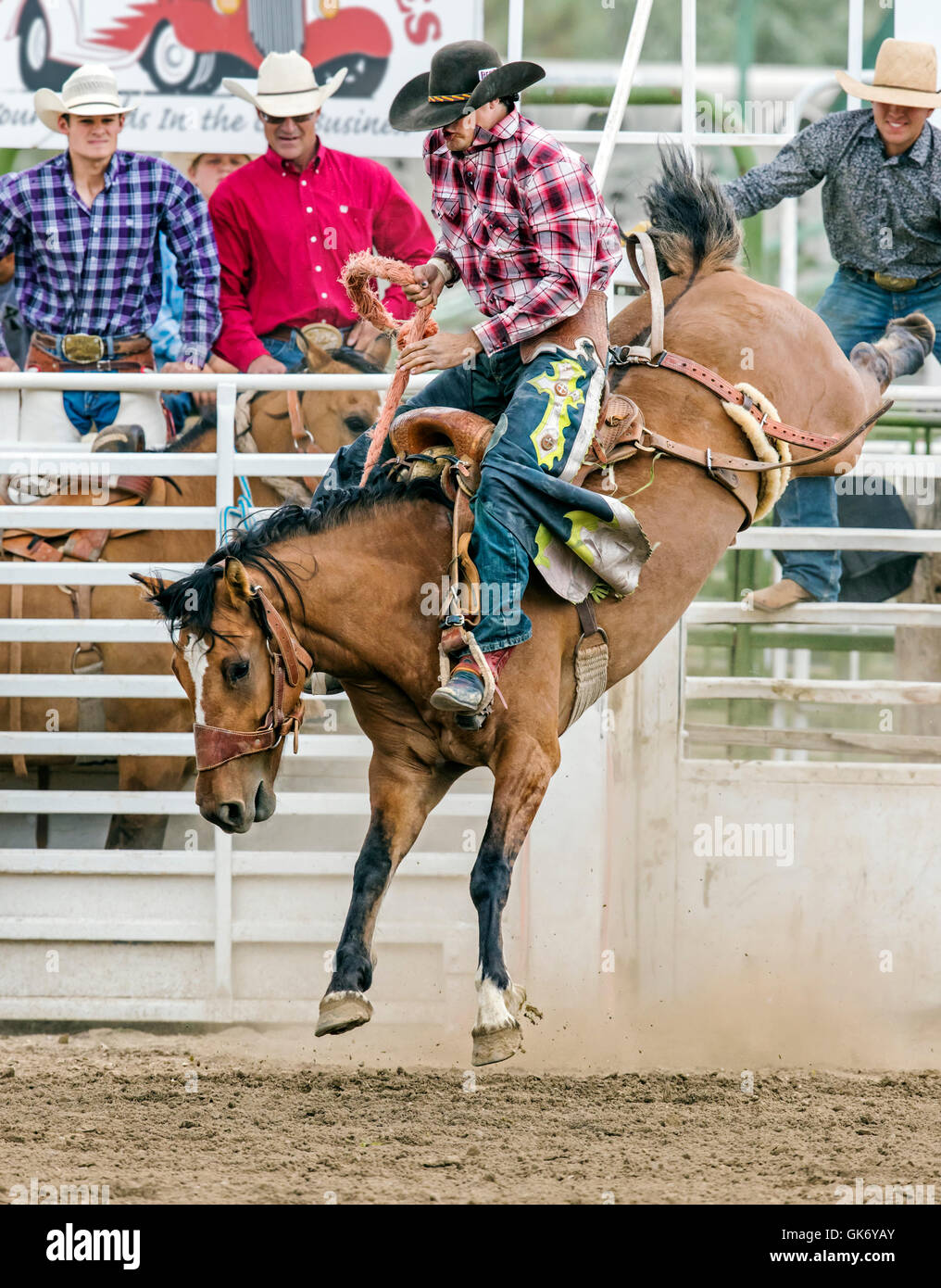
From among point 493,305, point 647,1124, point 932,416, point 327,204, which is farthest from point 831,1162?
point 327,204

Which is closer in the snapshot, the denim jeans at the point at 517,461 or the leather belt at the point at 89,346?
the denim jeans at the point at 517,461

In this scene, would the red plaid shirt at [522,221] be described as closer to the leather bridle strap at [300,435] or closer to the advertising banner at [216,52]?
the leather bridle strap at [300,435]

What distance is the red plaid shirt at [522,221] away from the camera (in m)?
4.66

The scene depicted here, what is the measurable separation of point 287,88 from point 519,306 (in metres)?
2.97

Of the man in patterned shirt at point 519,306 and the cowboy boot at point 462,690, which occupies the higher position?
the man in patterned shirt at point 519,306

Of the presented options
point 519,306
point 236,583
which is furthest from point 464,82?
point 236,583

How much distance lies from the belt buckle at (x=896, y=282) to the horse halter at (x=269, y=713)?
3420 mm

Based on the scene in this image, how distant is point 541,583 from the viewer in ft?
15.7

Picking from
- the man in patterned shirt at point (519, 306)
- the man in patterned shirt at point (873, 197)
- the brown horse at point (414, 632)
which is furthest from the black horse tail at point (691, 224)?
the man in patterned shirt at point (873, 197)

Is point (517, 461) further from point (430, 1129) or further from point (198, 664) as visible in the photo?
point (430, 1129)

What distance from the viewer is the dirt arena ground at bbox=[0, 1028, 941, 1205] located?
14.3ft

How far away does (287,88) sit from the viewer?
7.04 m

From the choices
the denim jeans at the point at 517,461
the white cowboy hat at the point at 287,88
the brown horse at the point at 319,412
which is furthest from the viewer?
the white cowboy hat at the point at 287,88

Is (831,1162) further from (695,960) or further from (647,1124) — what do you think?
(695,960)
